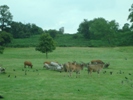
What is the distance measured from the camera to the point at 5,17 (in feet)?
409

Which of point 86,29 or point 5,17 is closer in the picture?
point 5,17

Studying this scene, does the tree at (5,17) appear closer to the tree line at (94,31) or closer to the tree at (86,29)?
the tree line at (94,31)

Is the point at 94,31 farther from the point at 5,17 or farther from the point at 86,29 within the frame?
the point at 5,17

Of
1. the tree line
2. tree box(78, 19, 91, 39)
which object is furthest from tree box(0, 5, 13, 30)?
tree box(78, 19, 91, 39)

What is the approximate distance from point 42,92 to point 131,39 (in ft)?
320

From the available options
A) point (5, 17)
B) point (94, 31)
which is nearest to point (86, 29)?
point (94, 31)

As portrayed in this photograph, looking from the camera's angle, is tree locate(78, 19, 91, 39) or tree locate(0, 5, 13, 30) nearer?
tree locate(0, 5, 13, 30)

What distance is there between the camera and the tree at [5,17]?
123 meters

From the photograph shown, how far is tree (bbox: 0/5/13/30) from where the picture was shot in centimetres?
12299

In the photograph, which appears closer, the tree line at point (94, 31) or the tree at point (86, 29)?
the tree line at point (94, 31)

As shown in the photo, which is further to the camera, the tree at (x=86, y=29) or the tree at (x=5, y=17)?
the tree at (x=86, y=29)

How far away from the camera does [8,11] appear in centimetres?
12431

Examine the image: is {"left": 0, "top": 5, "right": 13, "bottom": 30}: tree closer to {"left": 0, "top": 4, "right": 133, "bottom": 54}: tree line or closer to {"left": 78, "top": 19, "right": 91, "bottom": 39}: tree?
{"left": 0, "top": 4, "right": 133, "bottom": 54}: tree line

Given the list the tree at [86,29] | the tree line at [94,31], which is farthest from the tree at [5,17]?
the tree at [86,29]
